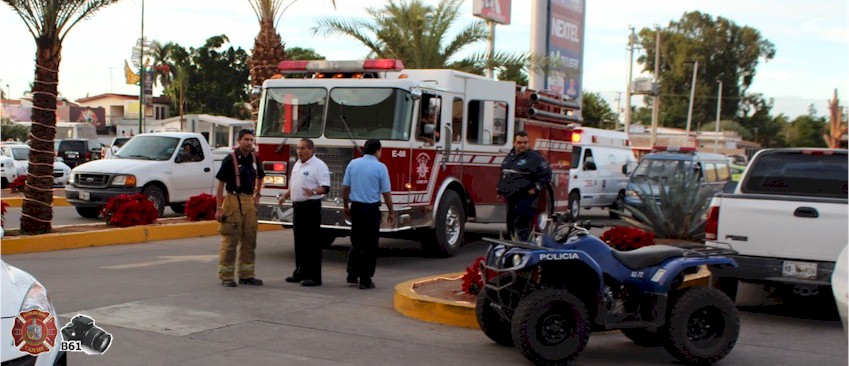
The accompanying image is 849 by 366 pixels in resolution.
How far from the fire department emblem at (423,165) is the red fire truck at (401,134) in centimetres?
2

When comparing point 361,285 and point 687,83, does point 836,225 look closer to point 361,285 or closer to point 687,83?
point 361,285

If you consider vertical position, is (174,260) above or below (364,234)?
below

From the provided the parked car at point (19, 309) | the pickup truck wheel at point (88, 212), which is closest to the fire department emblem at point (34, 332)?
the parked car at point (19, 309)

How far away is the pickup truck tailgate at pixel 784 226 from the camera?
9047mm

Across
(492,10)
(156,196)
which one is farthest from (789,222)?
(492,10)

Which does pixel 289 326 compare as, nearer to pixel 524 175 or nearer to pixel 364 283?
pixel 364 283

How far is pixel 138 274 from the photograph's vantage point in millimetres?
11453

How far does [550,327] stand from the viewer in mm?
7148

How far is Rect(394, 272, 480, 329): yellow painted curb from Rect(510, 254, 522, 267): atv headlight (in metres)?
1.35

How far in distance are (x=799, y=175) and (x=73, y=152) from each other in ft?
120

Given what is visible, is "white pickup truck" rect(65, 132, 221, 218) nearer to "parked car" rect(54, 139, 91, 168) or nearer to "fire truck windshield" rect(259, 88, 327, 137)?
"fire truck windshield" rect(259, 88, 327, 137)

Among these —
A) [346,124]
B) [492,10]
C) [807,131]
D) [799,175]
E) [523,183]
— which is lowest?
[523,183]

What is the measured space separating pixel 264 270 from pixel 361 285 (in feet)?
6.63

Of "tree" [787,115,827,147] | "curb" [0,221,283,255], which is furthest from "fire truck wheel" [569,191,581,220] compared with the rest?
"tree" [787,115,827,147]
